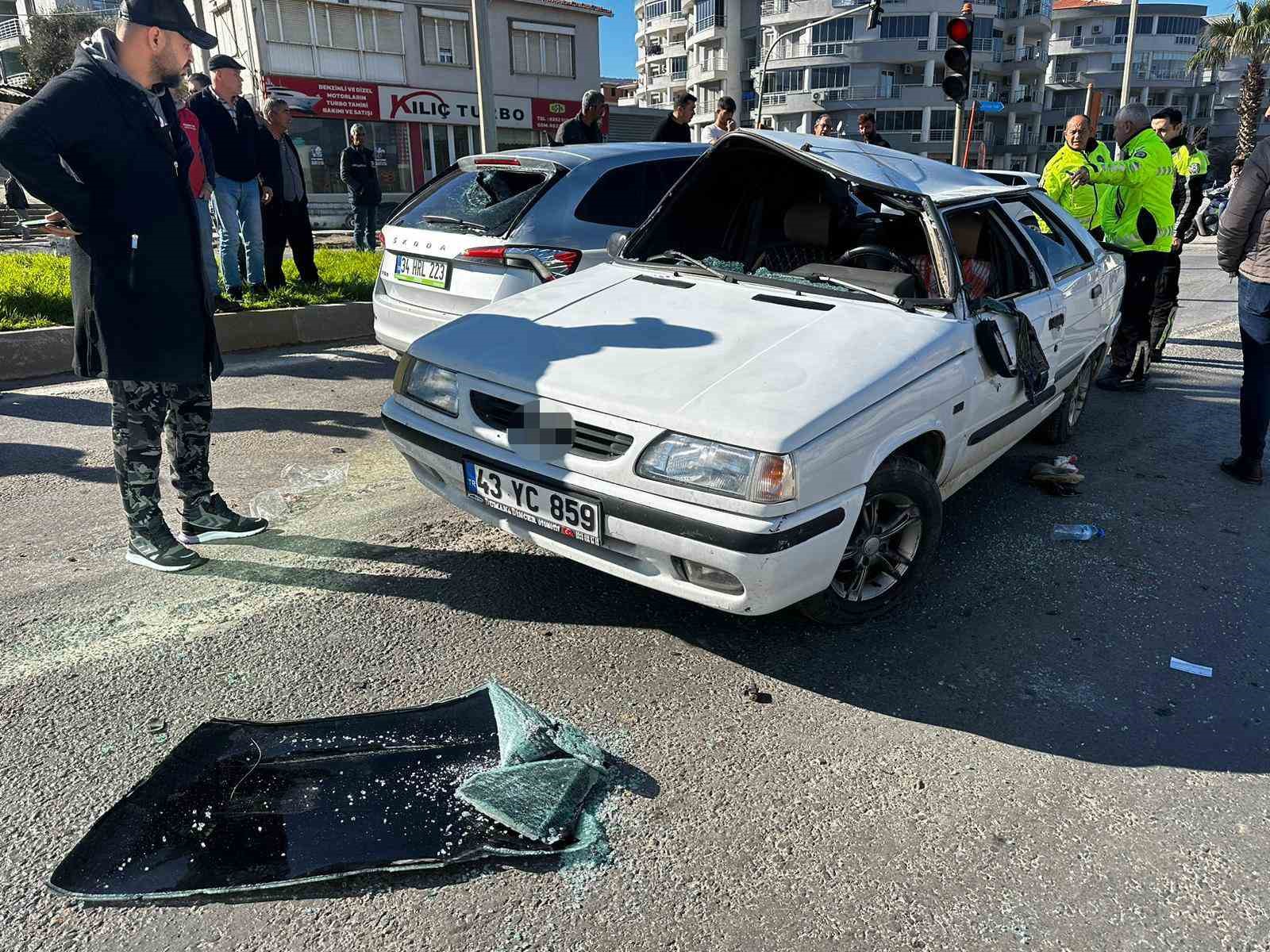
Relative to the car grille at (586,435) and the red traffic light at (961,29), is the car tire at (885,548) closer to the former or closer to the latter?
the car grille at (586,435)

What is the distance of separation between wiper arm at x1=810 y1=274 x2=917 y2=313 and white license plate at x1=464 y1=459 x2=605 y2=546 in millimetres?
1598

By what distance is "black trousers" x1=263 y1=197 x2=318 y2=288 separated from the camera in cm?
871

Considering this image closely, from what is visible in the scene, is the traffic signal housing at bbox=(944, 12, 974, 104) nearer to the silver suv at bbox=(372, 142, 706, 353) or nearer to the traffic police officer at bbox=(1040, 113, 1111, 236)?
the traffic police officer at bbox=(1040, 113, 1111, 236)

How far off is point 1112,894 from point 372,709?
2.08 m

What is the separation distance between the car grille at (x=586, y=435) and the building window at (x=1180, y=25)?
89.7 m

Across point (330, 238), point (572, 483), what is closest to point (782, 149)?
point (572, 483)

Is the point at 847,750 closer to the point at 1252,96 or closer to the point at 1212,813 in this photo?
the point at 1212,813

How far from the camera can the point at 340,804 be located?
2328mm

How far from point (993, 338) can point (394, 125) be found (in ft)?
108

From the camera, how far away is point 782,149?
4.04 metres

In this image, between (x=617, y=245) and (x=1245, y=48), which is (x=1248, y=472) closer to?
(x=617, y=245)

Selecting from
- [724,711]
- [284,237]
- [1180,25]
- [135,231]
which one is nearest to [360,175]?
[284,237]

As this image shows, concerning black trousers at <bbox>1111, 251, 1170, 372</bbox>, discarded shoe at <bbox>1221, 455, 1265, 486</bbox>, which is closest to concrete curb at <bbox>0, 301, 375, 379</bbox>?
black trousers at <bbox>1111, 251, 1170, 372</bbox>

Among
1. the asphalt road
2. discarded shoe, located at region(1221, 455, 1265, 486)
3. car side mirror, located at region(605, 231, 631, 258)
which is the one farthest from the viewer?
discarded shoe, located at region(1221, 455, 1265, 486)
